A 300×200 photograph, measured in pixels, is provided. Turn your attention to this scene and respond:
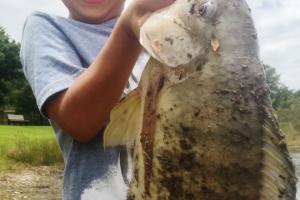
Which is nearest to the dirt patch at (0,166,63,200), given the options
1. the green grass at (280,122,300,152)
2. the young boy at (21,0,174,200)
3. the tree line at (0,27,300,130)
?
the green grass at (280,122,300,152)

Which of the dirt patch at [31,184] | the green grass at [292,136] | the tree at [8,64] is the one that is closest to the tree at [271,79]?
the green grass at [292,136]

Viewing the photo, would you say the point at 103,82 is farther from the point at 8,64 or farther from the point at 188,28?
the point at 8,64

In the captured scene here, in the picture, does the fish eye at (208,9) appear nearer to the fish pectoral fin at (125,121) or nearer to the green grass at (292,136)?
the fish pectoral fin at (125,121)

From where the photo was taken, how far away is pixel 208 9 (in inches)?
73.1

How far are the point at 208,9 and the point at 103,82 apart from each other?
0.47 meters

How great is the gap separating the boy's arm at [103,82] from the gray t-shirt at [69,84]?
95 mm

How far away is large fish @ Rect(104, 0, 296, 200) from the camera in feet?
5.46

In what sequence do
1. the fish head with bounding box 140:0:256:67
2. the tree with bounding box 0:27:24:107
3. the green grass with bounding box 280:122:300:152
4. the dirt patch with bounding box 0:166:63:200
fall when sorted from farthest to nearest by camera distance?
1. the tree with bounding box 0:27:24:107
2. the green grass with bounding box 280:122:300:152
3. the dirt patch with bounding box 0:166:63:200
4. the fish head with bounding box 140:0:256:67

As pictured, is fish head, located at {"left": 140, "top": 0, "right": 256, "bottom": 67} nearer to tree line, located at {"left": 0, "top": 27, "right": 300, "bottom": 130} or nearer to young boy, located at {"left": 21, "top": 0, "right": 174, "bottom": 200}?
young boy, located at {"left": 21, "top": 0, "right": 174, "bottom": 200}

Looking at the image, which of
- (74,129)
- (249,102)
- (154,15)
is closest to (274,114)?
(249,102)

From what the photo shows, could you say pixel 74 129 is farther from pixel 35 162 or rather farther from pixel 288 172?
pixel 35 162

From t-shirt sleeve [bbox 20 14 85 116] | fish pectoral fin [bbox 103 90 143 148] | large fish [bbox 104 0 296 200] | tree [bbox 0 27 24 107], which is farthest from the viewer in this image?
tree [bbox 0 27 24 107]

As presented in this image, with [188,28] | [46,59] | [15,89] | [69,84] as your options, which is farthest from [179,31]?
[15,89]

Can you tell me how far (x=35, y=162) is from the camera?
22938 mm
